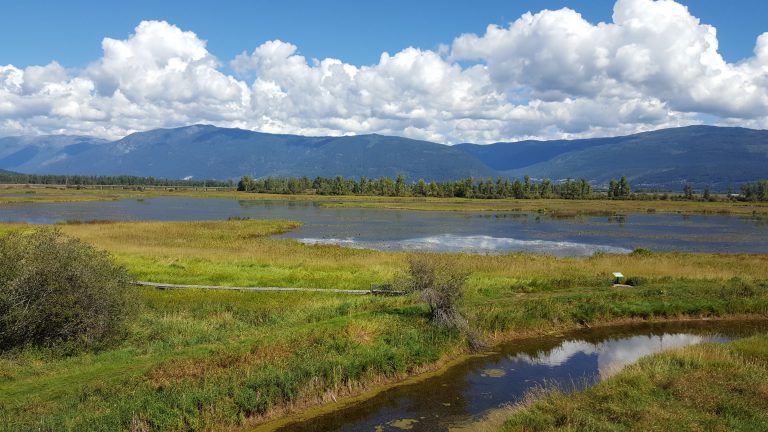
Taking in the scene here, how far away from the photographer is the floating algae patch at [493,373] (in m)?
21.7

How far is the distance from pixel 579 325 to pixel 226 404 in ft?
65.2

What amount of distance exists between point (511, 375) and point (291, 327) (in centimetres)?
1017

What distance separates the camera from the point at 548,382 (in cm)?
2081

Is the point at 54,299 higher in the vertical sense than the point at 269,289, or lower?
higher

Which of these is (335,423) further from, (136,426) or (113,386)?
(113,386)

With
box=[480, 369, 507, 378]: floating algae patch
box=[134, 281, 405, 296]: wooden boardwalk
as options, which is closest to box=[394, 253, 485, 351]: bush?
box=[480, 369, 507, 378]: floating algae patch

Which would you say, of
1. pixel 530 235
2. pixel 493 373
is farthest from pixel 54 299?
pixel 530 235

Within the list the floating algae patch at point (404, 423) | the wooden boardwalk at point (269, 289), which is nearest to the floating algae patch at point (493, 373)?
the floating algae patch at point (404, 423)

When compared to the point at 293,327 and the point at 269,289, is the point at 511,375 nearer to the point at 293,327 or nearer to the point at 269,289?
the point at 293,327

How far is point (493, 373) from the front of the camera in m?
22.0

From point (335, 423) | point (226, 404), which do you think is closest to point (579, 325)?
point (335, 423)

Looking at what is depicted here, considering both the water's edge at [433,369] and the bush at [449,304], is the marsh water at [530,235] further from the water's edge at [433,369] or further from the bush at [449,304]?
the bush at [449,304]

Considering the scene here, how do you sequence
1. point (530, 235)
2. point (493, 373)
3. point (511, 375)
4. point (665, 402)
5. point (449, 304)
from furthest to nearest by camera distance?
point (530, 235), point (449, 304), point (493, 373), point (511, 375), point (665, 402)

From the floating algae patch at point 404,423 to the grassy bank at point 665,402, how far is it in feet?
6.23
